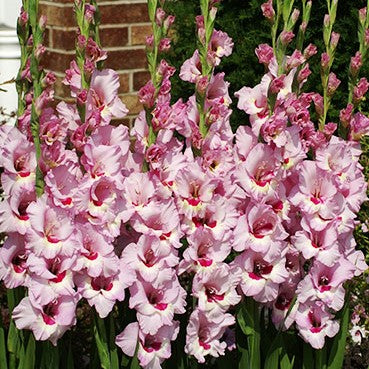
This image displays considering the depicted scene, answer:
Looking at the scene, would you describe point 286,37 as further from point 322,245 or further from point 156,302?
point 156,302

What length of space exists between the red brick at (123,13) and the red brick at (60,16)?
16 centimetres

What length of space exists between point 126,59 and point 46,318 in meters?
2.40

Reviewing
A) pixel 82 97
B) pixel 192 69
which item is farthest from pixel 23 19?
pixel 192 69

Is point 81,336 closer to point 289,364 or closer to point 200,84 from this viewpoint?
point 289,364

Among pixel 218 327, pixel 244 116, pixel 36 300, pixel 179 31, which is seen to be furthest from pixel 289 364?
pixel 179 31

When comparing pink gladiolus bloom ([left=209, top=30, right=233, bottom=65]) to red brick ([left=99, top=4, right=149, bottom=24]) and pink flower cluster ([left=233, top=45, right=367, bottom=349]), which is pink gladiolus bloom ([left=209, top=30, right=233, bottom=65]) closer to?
pink flower cluster ([left=233, top=45, right=367, bottom=349])

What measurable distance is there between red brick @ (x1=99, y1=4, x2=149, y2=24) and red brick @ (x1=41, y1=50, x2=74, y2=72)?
0.25 metres

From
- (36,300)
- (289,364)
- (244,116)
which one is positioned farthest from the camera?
(244,116)

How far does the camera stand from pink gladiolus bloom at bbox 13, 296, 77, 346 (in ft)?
8.45

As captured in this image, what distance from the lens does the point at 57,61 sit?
185 inches

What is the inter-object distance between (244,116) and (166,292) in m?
2.14

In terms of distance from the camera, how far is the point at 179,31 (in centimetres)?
493

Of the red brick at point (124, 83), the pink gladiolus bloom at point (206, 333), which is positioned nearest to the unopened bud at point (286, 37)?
the pink gladiolus bloom at point (206, 333)

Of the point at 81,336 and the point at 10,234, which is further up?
the point at 10,234
